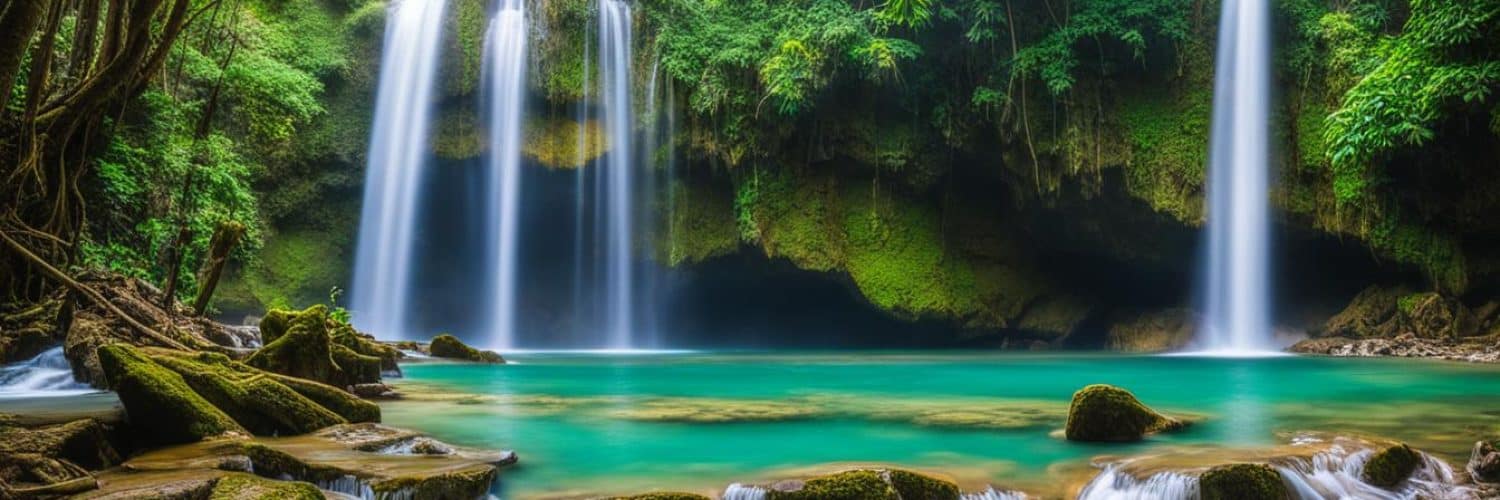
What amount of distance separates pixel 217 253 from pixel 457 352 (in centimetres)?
590

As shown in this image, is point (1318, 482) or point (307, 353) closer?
point (1318, 482)

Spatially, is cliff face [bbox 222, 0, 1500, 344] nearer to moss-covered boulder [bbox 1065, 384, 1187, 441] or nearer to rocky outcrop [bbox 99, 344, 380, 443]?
moss-covered boulder [bbox 1065, 384, 1187, 441]

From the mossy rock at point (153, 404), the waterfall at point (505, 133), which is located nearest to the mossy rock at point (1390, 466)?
the mossy rock at point (153, 404)

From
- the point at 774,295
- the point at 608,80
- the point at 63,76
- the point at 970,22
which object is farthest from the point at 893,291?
Answer: the point at 63,76

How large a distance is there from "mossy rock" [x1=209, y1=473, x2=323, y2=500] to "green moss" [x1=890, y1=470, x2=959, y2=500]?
2719mm

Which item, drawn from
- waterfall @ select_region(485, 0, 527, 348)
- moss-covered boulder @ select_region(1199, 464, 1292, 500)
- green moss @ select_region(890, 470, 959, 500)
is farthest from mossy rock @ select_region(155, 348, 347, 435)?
waterfall @ select_region(485, 0, 527, 348)

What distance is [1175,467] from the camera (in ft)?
18.5

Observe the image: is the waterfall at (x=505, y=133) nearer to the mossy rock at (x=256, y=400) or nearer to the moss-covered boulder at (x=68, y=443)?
the mossy rock at (x=256, y=400)

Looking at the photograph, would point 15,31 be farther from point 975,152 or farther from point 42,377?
point 975,152

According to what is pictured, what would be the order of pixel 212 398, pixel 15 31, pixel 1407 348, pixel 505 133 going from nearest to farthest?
pixel 15 31 → pixel 212 398 → pixel 1407 348 → pixel 505 133

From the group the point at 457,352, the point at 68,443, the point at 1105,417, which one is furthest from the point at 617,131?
the point at 68,443

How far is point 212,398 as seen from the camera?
21.1ft

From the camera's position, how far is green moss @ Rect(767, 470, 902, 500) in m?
5.02

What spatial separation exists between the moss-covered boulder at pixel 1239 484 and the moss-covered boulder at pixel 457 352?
43.0 feet
